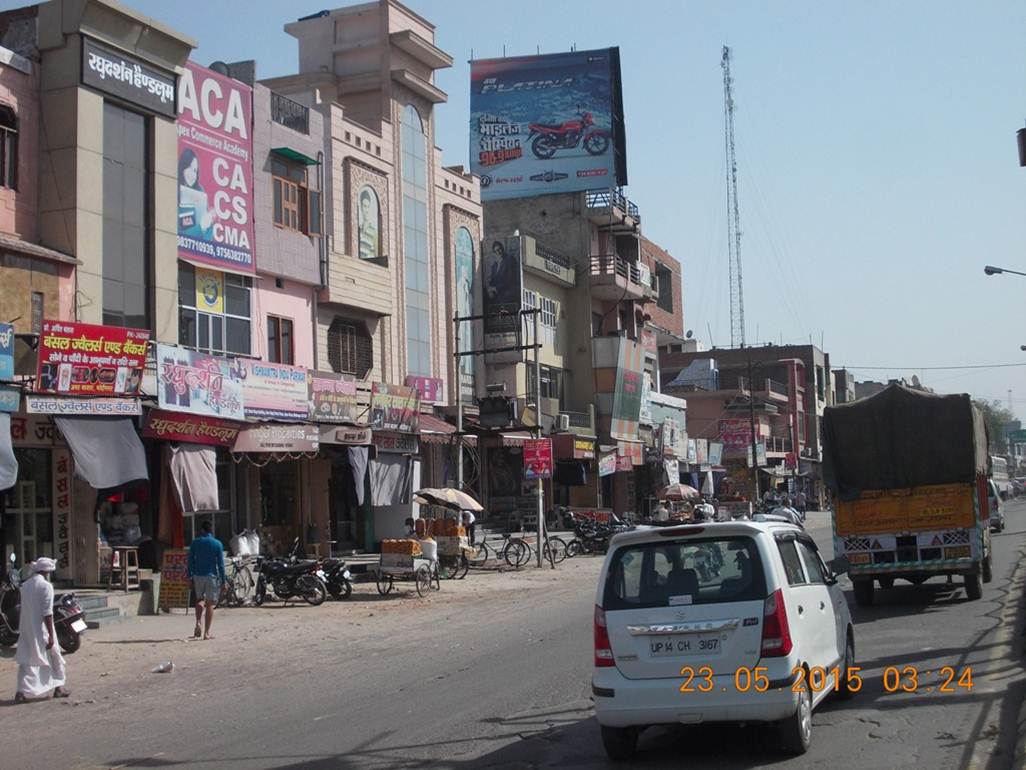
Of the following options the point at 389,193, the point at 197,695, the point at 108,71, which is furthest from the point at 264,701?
the point at 389,193

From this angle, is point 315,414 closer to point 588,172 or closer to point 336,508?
point 336,508

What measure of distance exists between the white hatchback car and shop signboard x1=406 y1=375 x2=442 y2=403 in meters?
24.8

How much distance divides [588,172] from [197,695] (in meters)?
40.8

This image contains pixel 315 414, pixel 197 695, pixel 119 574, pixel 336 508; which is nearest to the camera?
pixel 197 695

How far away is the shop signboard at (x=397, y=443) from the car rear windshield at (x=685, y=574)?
21864 mm

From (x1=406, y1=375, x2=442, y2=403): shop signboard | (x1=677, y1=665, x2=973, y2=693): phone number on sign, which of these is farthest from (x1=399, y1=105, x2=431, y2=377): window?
(x1=677, y1=665, x2=973, y2=693): phone number on sign

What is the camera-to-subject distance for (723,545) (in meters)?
8.66

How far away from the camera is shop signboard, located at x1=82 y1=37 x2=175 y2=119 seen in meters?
22.4

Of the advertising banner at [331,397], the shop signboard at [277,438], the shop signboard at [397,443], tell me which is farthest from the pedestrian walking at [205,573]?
the shop signboard at [397,443]

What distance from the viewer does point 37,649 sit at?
42.6 ft

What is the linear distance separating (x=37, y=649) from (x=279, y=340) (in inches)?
645

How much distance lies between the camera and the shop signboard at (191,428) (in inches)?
879

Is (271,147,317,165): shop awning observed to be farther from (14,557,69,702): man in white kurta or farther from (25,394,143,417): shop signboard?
(14,557,69,702): man in white kurta

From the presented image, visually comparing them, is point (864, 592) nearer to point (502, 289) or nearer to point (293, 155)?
point (293, 155)
